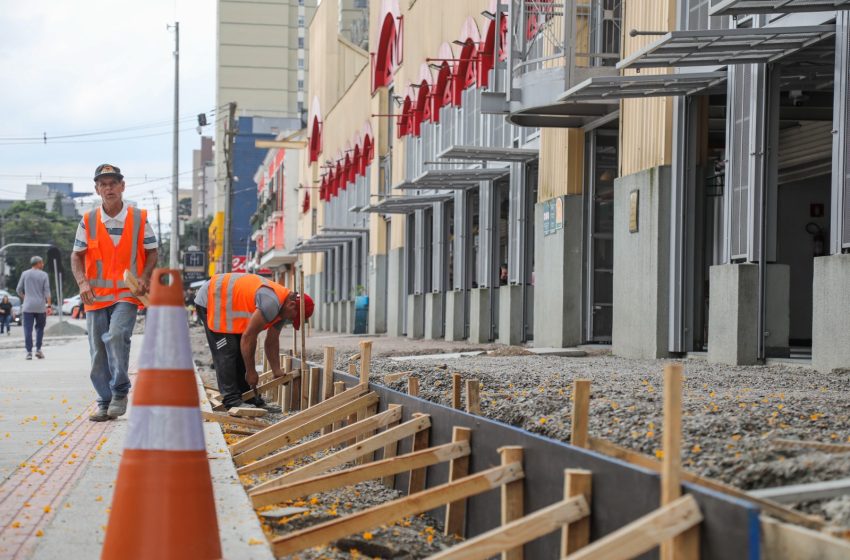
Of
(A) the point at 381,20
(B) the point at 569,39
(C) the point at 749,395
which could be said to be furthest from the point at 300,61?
(C) the point at 749,395

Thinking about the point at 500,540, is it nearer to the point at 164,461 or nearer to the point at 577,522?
the point at 577,522

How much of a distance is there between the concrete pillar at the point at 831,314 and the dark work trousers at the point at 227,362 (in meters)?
5.46

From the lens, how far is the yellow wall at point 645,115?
14766mm

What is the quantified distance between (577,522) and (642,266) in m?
11.0

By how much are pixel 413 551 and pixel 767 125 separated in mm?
7877

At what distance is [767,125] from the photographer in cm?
1256

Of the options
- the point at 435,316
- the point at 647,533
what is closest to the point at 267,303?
the point at 647,533

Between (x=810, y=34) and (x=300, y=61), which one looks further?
(x=300, y=61)

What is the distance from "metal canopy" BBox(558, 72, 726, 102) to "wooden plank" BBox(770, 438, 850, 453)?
8.38 m

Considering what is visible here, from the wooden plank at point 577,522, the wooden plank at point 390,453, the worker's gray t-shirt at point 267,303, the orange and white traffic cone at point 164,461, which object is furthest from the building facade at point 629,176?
the orange and white traffic cone at point 164,461

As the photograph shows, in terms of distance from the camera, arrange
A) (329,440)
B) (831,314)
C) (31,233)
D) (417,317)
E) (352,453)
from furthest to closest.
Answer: (31,233), (417,317), (831,314), (329,440), (352,453)

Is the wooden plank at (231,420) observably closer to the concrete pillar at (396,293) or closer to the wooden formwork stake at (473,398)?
the wooden formwork stake at (473,398)

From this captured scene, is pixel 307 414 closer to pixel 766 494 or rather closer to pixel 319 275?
pixel 766 494

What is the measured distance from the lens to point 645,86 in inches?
543
